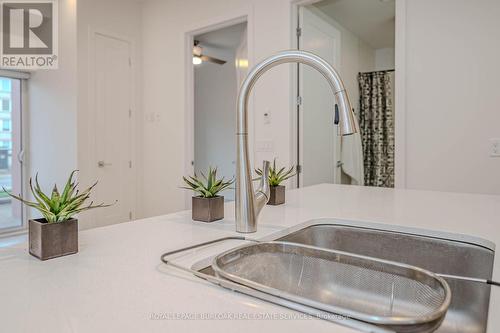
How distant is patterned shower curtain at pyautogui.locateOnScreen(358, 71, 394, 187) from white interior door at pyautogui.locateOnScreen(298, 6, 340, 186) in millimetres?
991

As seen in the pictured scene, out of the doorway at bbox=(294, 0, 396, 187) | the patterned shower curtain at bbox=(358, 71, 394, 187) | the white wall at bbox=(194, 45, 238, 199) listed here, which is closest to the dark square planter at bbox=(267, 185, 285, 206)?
the doorway at bbox=(294, 0, 396, 187)

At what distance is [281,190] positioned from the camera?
4.33 feet

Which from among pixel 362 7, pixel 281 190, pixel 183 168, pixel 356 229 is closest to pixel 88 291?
pixel 356 229

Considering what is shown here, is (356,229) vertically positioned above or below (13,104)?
below

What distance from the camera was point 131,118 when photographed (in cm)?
416

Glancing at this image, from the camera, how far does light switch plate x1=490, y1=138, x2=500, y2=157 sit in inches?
89.6

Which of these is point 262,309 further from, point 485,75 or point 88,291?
point 485,75

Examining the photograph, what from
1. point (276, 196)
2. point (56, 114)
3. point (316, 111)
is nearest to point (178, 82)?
point (56, 114)

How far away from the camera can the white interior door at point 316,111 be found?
319 cm

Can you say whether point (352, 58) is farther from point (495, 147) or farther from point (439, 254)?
point (439, 254)

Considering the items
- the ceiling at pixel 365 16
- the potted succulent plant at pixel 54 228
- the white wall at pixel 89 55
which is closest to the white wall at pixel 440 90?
the ceiling at pixel 365 16

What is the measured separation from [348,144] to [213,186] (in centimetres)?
304

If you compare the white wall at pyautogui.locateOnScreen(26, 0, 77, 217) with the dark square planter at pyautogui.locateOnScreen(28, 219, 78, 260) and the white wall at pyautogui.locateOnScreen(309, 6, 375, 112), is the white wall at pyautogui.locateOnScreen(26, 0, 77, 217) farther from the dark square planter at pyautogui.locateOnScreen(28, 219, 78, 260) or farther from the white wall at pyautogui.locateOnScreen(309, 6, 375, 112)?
the dark square planter at pyautogui.locateOnScreen(28, 219, 78, 260)

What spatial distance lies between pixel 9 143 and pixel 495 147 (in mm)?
4696
